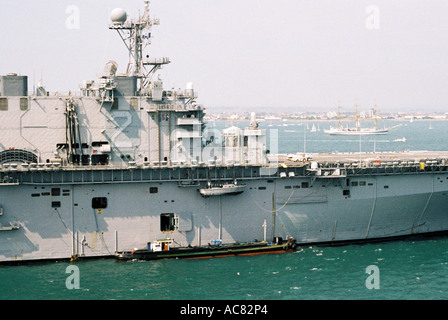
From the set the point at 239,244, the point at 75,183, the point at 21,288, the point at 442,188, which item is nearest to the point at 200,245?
the point at 239,244

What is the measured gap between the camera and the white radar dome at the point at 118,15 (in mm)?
32719

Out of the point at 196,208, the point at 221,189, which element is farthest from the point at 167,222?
the point at 221,189

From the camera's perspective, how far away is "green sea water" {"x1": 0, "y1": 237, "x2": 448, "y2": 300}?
2670cm

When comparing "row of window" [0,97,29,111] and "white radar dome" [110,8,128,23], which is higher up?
"white radar dome" [110,8,128,23]

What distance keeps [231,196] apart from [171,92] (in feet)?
23.2

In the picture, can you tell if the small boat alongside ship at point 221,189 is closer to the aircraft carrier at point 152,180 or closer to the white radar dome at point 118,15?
the aircraft carrier at point 152,180

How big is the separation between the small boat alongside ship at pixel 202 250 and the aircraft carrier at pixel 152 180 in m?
0.65

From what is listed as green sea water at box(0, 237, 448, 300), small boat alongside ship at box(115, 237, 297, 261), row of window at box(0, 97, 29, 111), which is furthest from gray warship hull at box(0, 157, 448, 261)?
row of window at box(0, 97, 29, 111)

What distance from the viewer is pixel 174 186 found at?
31922 millimetres

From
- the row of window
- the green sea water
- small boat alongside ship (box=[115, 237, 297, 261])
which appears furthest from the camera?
the row of window

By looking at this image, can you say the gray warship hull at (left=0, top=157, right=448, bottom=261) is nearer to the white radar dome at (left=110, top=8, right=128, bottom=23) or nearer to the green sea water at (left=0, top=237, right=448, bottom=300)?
the green sea water at (left=0, top=237, right=448, bottom=300)

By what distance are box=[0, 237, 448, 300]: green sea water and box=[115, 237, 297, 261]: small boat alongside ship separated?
35 cm

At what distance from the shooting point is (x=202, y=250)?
103ft

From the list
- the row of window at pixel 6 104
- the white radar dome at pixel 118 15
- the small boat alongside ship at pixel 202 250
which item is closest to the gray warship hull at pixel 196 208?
the small boat alongside ship at pixel 202 250
